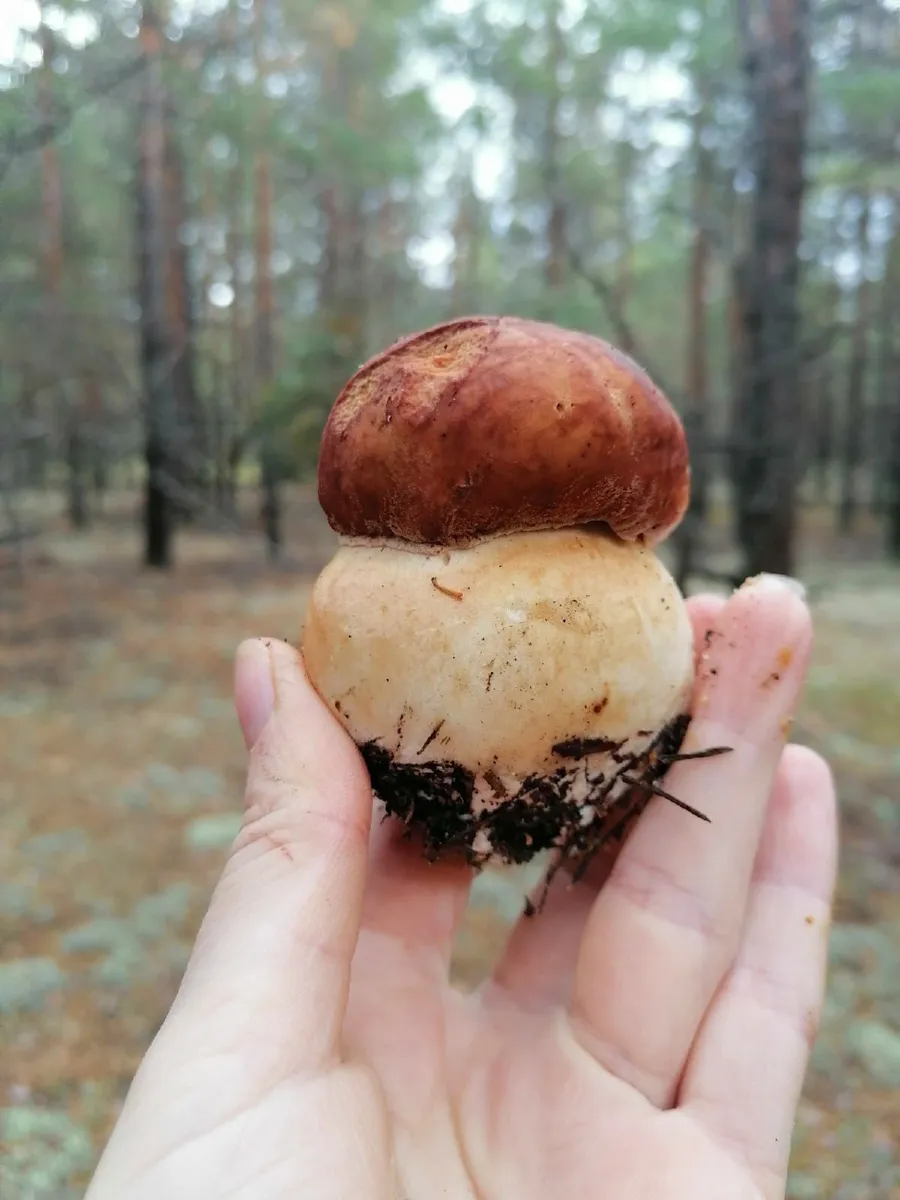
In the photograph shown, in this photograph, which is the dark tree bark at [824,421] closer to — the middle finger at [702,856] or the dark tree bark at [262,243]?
the dark tree bark at [262,243]

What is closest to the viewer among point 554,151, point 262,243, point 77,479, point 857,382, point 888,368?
point 888,368

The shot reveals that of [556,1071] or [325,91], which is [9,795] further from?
[325,91]

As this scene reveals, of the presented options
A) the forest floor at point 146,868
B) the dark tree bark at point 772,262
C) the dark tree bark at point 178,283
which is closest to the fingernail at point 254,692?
the forest floor at point 146,868

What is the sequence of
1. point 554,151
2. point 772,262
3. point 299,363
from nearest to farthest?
point 772,262
point 299,363
point 554,151

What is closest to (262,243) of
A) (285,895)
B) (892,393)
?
(892,393)

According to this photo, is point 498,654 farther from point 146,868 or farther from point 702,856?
point 146,868

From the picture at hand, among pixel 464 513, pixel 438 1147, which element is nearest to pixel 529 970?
pixel 438 1147
